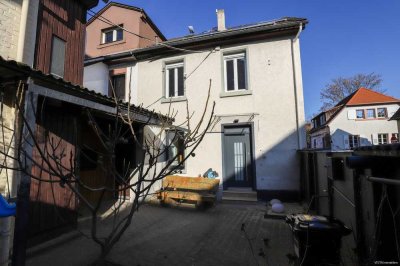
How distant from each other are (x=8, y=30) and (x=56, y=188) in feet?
14.5

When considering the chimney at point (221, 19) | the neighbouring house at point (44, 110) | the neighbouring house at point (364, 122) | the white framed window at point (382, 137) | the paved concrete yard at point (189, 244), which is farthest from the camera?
the neighbouring house at point (364, 122)

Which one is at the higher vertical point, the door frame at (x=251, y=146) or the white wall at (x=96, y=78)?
the white wall at (x=96, y=78)

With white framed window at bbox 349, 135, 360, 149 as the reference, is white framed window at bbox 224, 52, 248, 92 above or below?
above

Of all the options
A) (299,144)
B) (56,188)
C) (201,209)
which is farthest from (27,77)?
(299,144)

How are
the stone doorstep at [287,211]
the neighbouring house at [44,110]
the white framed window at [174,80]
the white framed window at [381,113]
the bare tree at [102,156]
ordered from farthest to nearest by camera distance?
1. the white framed window at [381,113]
2. the white framed window at [174,80]
3. the stone doorstep at [287,211]
4. the neighbouring house at [44,110]
5. the bare tree at [102,156]

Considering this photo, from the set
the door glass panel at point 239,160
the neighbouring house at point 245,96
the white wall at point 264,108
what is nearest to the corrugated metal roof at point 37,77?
the neighbouring house at point 245,96

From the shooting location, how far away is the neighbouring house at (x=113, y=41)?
11.4 meters

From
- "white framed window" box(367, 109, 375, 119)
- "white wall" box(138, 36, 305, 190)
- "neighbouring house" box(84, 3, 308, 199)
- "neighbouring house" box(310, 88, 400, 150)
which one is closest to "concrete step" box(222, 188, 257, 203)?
"neighbouring house" box(84, 3, 308, 199)

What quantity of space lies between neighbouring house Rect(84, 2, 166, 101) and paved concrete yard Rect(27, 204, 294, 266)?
282 inches

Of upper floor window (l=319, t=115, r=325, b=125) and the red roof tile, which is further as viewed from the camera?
upper floor window (l=319, t=115, r=325, b=125)

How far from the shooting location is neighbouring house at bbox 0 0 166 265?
3525 mm

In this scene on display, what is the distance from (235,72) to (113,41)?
23.8ft

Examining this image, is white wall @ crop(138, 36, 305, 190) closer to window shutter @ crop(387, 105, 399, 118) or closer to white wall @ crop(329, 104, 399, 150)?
white wall @ crop(329, 104, 399, 150)

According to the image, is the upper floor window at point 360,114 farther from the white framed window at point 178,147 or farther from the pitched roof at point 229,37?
the white framed window at point 178,147
